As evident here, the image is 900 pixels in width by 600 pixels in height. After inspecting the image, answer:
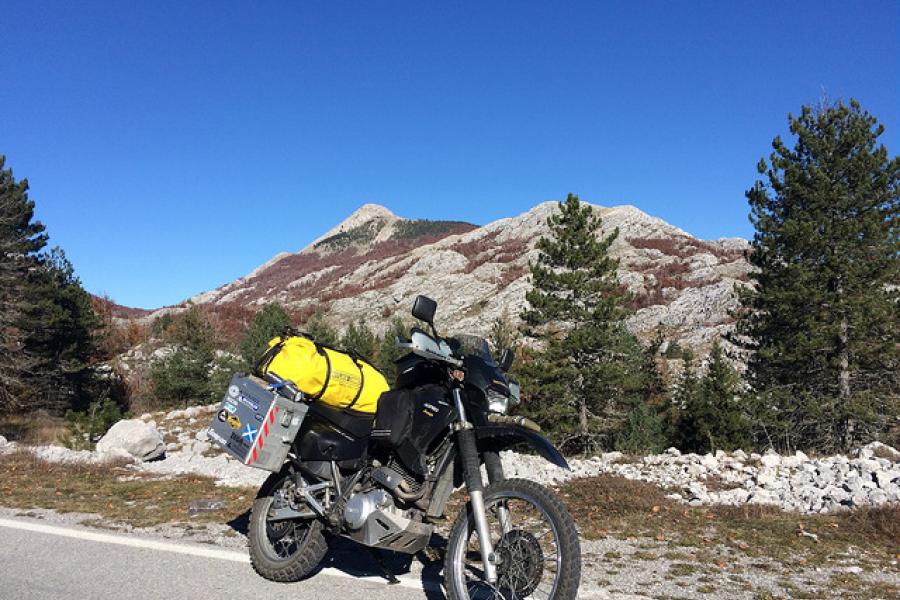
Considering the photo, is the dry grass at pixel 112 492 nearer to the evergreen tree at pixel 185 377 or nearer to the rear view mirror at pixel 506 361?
the rear view mirror at pixel 506 361

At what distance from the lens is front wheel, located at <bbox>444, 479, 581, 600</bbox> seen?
291cm

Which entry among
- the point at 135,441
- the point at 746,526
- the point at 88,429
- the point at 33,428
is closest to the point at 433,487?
the point at 746,526

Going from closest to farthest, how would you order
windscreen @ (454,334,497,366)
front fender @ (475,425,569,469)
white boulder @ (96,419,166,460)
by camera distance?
front fender @ (475,425,569,469) → windscreen @ (454,334,497,366) → white boulder @ (96,419,166,460)

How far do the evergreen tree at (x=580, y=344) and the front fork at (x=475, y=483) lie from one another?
20023 millimetres

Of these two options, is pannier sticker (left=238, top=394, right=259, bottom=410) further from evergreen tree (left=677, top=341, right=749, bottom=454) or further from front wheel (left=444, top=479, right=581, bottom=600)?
evergreen tree (left=677, top=341, right=749, bottom=454)

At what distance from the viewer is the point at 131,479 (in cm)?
914

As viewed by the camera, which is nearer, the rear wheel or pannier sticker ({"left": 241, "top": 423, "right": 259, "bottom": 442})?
the rear wheel

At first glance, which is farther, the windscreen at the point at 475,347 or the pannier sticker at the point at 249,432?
the pannier sticker at the point at 249,432

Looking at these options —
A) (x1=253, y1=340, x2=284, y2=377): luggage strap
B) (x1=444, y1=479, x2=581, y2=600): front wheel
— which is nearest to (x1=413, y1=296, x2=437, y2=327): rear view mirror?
(x1=444, y1=479, x2=581, y2=600): front wheel

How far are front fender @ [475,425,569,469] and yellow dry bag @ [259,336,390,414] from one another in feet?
3.90

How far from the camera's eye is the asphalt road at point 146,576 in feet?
12.2

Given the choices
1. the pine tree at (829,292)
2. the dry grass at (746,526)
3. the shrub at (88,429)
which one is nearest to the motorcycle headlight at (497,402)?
the dry grass at (746,526)

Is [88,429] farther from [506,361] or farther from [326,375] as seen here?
[506,361]

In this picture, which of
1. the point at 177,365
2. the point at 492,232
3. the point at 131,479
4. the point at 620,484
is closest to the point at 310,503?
the point at 620,484
